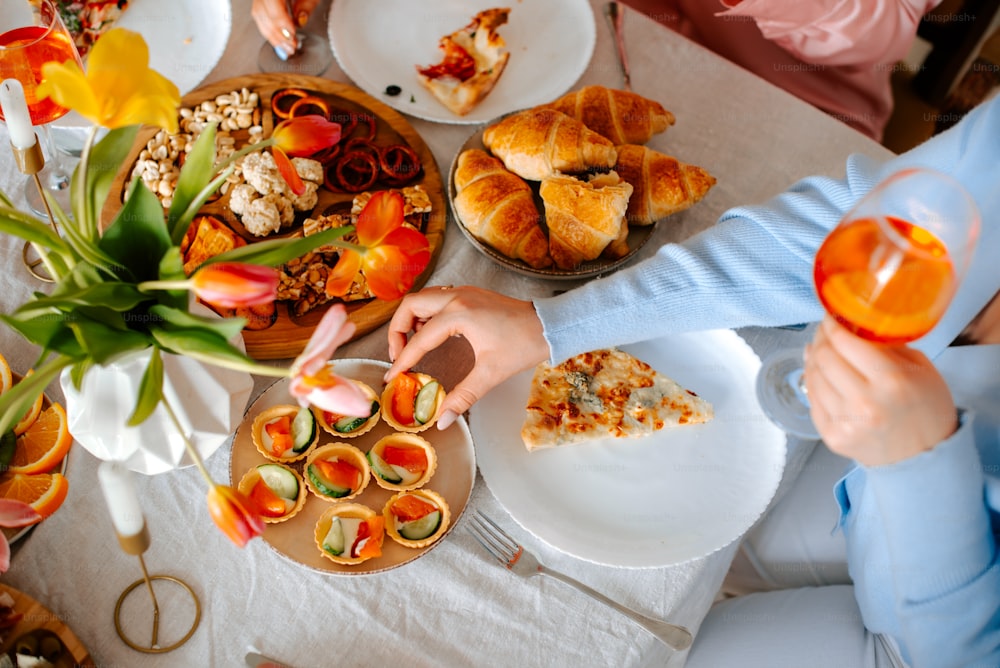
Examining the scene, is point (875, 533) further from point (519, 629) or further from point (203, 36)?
point (203, 36)

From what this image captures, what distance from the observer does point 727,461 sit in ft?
3.89

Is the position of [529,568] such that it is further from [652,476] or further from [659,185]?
[659,185]

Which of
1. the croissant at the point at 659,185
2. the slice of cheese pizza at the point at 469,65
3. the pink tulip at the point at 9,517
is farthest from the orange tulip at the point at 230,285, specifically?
the slice of cheese pizza at the point at 469,65

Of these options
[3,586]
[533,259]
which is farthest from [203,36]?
[3,586]

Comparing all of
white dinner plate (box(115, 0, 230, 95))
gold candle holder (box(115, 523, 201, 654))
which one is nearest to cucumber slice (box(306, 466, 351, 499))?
gold candle holder (box(115, 523, 201, 654))

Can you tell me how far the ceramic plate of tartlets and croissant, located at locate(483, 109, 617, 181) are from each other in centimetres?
45

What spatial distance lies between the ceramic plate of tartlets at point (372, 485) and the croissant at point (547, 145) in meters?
0.45

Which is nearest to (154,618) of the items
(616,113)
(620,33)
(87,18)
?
(616,113)

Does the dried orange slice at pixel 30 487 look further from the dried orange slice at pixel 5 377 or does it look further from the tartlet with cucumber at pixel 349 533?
the tartlet with cucumber at pixel 349 533

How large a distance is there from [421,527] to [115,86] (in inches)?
25.5

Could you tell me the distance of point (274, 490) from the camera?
3.50 feet

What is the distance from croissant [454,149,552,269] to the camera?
1.32 metres

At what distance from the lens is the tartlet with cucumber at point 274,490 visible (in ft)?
3.45

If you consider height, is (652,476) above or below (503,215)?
below
